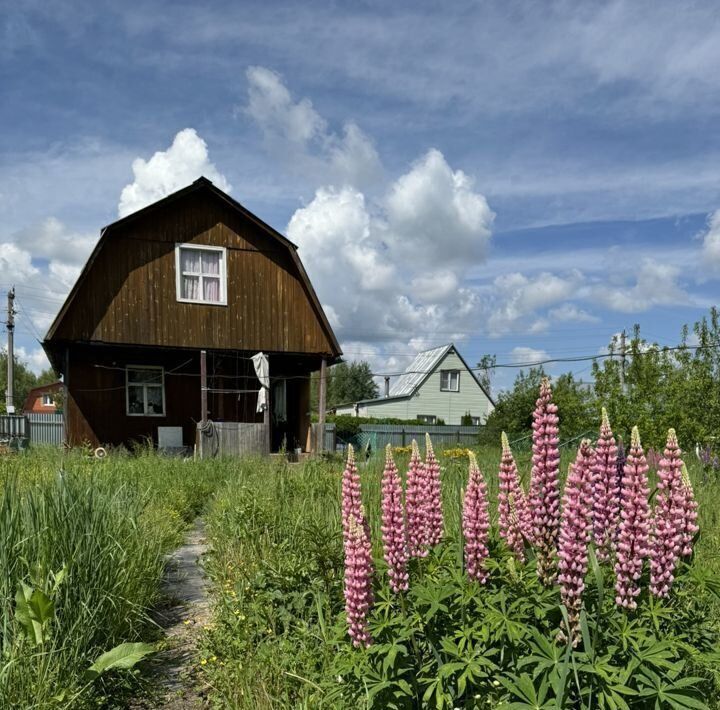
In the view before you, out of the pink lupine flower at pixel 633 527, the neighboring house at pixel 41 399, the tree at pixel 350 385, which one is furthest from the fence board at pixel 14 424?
the tree at pixel 350 385

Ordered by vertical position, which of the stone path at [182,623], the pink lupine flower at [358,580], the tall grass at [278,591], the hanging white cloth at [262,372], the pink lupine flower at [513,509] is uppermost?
the hanging white cloth at [262,372]

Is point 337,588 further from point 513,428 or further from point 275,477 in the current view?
point 513,428

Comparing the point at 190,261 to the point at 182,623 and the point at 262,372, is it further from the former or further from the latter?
the point at 182,623

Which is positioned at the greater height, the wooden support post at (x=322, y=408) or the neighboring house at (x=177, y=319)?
the neighboring house at (x=177, y=319)

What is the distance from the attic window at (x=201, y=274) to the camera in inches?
657

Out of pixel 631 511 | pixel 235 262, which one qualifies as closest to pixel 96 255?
pixel 235 262

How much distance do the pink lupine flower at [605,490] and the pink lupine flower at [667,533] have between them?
0.52ft

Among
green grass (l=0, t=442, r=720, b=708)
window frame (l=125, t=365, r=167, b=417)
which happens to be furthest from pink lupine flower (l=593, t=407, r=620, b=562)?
window frame (l=125, t=365, r=167, b=417)

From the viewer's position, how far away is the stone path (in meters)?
3.42

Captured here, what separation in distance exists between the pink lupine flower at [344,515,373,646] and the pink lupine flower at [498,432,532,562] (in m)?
0.66

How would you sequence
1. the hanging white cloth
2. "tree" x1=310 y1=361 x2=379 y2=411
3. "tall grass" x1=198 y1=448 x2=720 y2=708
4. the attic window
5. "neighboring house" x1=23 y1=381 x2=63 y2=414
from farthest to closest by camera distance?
"tree" x1=310 y1=361 x2=379 y2=411 < "neighboring house" x1=23 y1=381 x2=63 y2=414 < the hanging white cloth < the attic window < "tall grass" x1=198 y1=448 x2=720 y2=708

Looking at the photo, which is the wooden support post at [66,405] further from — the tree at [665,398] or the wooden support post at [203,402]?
the tree at [665,398]

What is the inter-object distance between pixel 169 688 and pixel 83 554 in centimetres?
94

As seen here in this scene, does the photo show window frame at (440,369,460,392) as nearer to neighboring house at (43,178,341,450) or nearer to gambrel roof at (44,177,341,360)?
neighboring house at (43,178,341,450)
